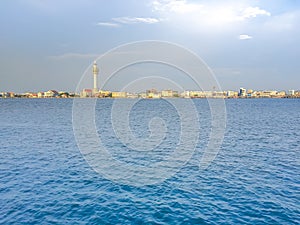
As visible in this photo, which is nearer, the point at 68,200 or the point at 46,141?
the point at 68,200

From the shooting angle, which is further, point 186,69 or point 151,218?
point 186,69

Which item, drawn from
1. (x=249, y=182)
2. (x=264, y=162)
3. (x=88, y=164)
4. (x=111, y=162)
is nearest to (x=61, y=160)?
(x=88, y=164)

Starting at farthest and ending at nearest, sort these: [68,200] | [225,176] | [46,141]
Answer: [46,141] < [225,176] < [68,200]

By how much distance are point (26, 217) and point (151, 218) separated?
809 cm

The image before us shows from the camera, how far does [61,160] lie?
29.4 m

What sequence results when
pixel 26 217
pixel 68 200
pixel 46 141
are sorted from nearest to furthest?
pixel 26 217 < pixel 68 200 < pixel 46 141

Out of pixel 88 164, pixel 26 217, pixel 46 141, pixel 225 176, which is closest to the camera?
pixel 26 217

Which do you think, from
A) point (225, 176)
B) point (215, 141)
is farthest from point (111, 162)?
point (215, 141)

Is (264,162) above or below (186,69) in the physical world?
below

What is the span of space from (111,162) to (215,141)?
67.9ft

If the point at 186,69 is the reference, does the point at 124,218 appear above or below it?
below

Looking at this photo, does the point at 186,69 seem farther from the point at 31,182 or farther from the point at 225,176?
the point at 31,182

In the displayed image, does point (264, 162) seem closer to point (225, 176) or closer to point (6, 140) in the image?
point (225, 176)

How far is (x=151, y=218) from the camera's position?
16.1m
